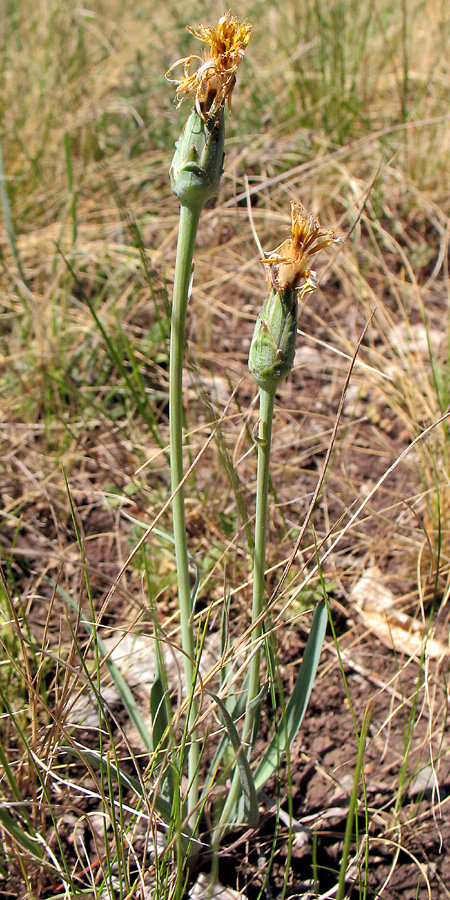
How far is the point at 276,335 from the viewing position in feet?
2.84

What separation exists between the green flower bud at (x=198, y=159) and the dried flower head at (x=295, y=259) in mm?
116

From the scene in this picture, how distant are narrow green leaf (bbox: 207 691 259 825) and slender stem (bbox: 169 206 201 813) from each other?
54 millimetres

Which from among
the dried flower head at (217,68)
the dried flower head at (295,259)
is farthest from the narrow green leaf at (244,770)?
the dried flower head at (217,68)

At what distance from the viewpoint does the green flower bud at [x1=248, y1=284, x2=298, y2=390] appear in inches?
34.0

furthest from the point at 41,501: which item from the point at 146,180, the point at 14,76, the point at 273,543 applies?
the point at 14,76

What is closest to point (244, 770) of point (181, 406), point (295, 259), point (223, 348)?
point (181, 406)

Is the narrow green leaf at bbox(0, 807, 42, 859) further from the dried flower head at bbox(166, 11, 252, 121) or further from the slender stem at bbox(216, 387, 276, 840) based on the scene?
the dried flower head at bbox(166, 11, 252, 121)

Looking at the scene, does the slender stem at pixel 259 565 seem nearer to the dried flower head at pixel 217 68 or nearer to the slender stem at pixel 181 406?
the slender stem at pixel 181 406

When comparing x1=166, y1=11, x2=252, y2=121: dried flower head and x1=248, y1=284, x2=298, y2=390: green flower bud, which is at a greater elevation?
x1=166, y1=11, x2=252, y2=121: dried flower head

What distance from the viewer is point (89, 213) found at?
2.88 meters

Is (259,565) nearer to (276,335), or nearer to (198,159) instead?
(276,335)

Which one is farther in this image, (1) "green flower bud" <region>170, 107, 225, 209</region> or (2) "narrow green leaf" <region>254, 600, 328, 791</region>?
(2) "narrow green leaf" <region>254, 600, 328, 791</region>

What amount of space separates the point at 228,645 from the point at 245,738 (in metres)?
0.16

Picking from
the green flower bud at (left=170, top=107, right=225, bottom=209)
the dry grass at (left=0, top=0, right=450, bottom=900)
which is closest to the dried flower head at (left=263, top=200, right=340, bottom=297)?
the green flower bud at (left=170, top=107, right=225, bottom=209)
